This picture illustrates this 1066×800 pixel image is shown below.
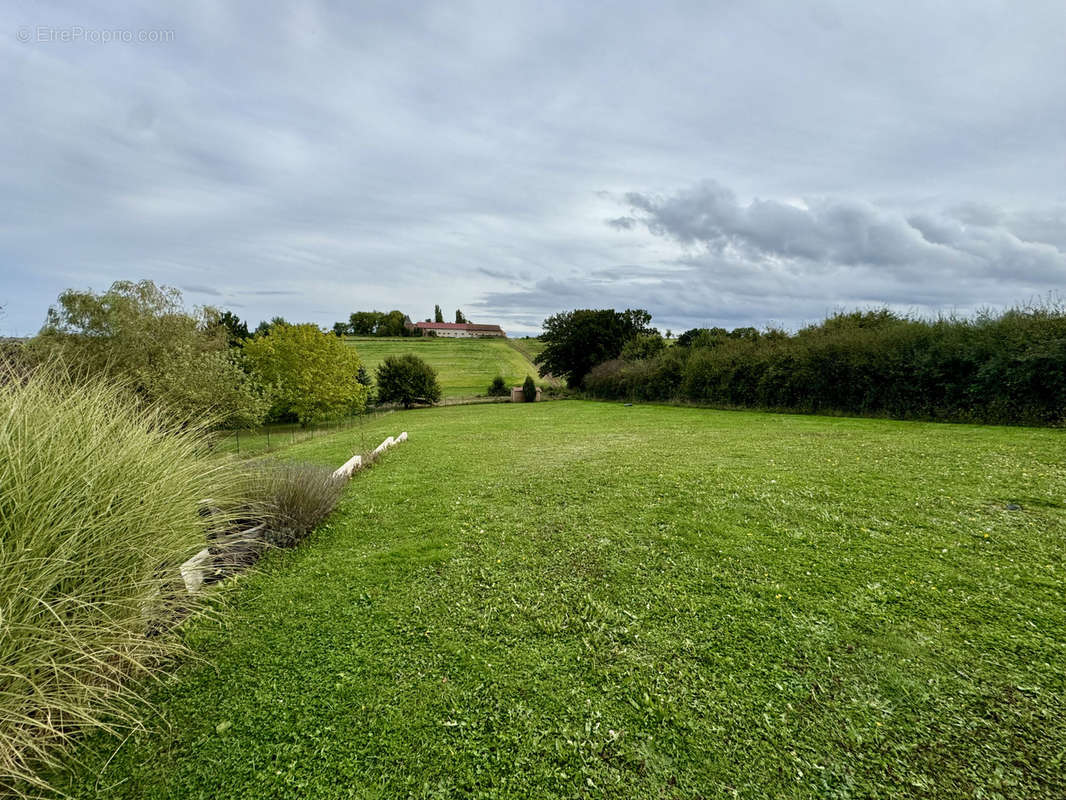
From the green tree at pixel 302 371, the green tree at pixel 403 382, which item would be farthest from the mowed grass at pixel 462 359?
the green tree at pixel 302 371

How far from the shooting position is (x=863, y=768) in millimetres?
2131

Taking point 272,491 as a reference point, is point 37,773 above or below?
below

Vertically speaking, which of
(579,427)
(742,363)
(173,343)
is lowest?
(579,427)

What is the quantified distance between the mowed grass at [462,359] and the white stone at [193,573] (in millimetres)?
36657

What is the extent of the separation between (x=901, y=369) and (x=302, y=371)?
27.9 m

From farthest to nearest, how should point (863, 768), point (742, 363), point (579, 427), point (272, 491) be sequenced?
point (742, 363) → point (579, 427) → point (272, 491) → point (863, 768)

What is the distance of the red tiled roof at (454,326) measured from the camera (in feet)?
290

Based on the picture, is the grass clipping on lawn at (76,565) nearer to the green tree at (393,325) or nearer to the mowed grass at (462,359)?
the mowed grass at (462,359)

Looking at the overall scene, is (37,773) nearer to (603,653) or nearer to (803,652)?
(603,653)

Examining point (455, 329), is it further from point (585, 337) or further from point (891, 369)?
point (891, 369)

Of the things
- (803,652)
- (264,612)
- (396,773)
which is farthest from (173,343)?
(803,652)

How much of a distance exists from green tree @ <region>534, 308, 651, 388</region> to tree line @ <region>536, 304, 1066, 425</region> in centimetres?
1091

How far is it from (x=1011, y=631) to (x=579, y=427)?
12948 millimetres

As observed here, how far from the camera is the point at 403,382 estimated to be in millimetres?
35344
